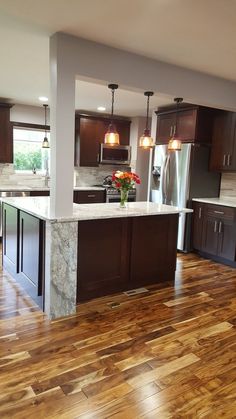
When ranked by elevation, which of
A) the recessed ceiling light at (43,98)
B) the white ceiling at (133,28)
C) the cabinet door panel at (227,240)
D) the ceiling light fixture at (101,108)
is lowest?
the cabinet door panel at (227,240)

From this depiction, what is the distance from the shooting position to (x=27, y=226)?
3.05m

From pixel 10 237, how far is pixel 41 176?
104 inches

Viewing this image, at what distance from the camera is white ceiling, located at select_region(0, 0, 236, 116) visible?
205 centimetres

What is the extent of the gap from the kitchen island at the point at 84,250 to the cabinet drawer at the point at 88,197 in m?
2.10

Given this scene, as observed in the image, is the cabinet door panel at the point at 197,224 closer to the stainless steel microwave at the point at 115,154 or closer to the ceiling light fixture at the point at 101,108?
the stainless steel microwave at the point at 115,154

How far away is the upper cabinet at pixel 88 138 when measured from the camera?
5.83 m

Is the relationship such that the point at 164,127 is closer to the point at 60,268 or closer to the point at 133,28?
the point at 133,28

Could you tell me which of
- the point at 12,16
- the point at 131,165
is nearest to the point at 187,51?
the point at 12,16

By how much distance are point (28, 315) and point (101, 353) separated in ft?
2.88

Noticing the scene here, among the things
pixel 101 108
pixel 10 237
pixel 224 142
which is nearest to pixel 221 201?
pixel 224 142

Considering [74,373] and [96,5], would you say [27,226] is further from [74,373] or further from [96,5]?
[96,5]

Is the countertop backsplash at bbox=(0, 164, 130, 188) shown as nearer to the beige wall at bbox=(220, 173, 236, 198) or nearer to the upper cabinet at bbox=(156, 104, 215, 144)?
the upper cabinet at bbox=(156, 104, 215, 144)

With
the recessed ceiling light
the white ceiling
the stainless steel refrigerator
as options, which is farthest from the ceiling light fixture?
the white ceiling

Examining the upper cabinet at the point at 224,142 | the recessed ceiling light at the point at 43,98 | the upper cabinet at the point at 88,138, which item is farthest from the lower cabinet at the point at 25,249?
the upper cabinet at the point at 224,142
